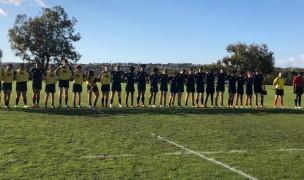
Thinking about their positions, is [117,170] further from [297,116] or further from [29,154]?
[297,116]

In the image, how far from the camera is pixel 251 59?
7031 cm

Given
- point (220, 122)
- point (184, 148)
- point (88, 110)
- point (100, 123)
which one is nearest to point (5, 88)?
point (88, 110)

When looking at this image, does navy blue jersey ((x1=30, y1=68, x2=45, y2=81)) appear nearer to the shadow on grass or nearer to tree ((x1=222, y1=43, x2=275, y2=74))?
the shadow on grass

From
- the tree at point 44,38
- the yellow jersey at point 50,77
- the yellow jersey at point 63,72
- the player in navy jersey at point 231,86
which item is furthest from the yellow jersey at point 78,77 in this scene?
the tree at point 44,38

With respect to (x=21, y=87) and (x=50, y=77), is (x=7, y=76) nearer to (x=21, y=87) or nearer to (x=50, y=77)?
(x=21, y=87)

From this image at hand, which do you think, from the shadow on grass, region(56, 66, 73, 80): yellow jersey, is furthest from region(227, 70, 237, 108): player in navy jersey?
region(56, 66, 73, 80): yellow jersey

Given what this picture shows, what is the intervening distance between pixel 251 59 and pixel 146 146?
6401 cm

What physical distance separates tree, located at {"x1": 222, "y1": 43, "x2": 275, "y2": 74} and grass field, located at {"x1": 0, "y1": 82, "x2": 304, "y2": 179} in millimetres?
56245

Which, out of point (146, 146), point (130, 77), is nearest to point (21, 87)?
point (130, 77)

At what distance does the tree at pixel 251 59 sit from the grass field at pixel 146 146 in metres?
56.2

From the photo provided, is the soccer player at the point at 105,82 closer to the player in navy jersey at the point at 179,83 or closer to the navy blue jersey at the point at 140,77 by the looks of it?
the navy blue jersey at the point at 140,77

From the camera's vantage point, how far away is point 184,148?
9195 mm

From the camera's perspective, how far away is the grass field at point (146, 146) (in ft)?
23.4

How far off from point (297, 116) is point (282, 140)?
245 inches
